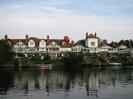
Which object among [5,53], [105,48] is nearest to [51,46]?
[105,48]

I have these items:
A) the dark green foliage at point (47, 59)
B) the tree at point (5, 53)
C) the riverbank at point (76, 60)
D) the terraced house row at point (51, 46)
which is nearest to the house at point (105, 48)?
the terraced house row at point (51, 46)

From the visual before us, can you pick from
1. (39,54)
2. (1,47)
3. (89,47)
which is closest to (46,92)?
(1,47)

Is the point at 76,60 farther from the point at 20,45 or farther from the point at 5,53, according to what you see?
the point at 20,45

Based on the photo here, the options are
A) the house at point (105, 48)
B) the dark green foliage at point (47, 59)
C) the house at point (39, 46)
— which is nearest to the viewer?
the dark green foliage at point (47, 59)

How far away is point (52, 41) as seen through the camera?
14212 cm

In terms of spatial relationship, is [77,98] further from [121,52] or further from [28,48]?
[121,52]

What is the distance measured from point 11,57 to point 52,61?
611 inches

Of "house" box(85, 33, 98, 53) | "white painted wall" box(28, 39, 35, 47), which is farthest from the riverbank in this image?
"white painted wall" box(28, 39, 35, 47)

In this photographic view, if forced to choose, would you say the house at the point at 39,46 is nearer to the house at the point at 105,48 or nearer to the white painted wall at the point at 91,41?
the white painted wall at the point at 91,41

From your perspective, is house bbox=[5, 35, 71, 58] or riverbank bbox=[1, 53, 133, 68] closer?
riverbank bbox=[1, 53, 133, 68]

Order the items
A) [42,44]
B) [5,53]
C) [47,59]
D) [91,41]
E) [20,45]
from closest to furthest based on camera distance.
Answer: [5,53] → [47,59] → [20,45] → [42,44] → [91,41]

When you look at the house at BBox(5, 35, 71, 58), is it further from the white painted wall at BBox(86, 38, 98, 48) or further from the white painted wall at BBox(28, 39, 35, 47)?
the white painted wall at BBox(86, 38, 98, 48)

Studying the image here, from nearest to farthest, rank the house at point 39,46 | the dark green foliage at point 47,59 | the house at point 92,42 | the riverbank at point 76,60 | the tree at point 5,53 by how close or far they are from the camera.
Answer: the tree at point 5,53 < the riverbank at point 76,60 < the dark green foliage at point 47,59 < the house at point 39,46 < the house at point 92,42

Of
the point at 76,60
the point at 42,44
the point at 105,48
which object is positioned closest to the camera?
the point at 76,60
